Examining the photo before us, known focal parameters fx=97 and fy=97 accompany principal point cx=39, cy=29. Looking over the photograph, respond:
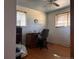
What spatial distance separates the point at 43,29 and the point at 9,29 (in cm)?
119

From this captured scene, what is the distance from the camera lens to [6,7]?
902 mm

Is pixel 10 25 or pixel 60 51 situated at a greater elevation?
pixel 10 25

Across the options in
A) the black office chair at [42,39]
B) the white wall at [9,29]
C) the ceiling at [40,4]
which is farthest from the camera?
the black office chair at [42,39]

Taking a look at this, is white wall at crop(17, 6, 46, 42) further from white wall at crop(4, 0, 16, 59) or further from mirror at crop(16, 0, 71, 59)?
white wall at crop(4, 0, 16, 59)

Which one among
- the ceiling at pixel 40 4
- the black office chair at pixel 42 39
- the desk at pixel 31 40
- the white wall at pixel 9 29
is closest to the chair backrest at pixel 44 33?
the black office chair at pixel 42 39

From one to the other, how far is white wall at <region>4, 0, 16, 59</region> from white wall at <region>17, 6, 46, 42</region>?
0.90m

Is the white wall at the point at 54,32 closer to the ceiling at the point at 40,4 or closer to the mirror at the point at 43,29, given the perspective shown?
the mirror at the point at 43,29

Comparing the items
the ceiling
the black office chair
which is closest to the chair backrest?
the black office chair

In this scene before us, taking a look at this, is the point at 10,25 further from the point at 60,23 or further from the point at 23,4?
the point at 60,23

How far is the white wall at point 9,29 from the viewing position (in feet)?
2.94
